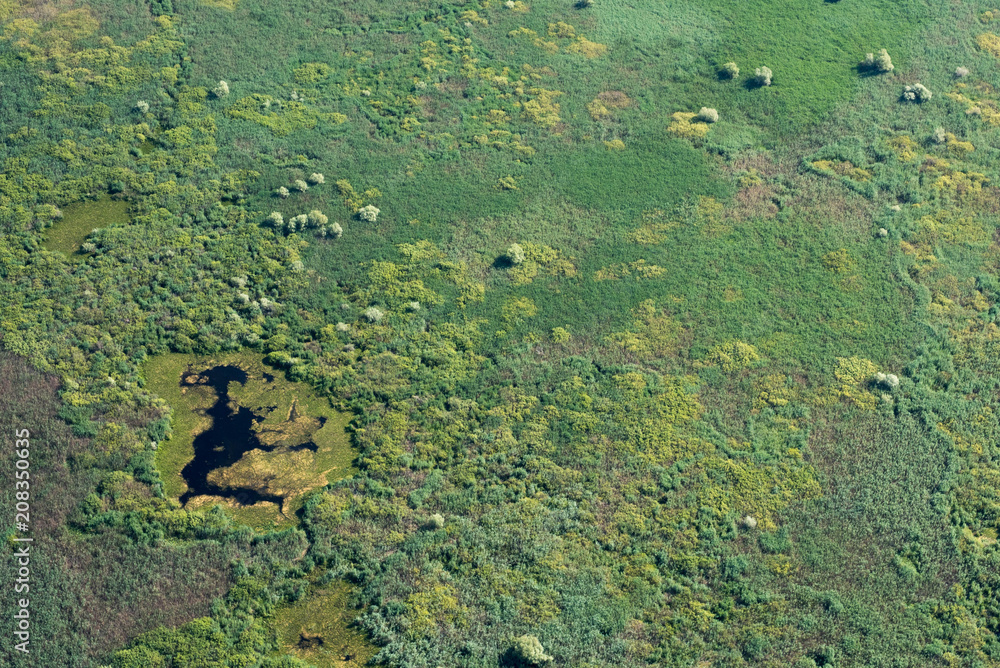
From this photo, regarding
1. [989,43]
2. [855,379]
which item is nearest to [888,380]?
[855,379]

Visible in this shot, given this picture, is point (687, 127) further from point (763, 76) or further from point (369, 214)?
point (369, 214)

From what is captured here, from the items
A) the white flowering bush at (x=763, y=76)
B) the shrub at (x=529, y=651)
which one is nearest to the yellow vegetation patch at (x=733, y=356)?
the shrub at (x=529, y=651)

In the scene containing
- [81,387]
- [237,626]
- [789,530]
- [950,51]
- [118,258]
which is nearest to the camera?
[237,626]

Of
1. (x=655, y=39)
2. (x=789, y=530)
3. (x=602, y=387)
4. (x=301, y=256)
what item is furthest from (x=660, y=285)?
(x=655, y=39)

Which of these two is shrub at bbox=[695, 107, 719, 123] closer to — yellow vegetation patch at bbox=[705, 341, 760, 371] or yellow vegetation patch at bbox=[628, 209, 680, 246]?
yellow vegetation patch at bbox=[628, 209, 680, 246]

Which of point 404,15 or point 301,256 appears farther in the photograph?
point 404,15

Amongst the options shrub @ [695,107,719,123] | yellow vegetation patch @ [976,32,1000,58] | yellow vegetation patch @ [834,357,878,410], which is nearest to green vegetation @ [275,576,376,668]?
yellow vegetation patch @ [834,357,878,410]

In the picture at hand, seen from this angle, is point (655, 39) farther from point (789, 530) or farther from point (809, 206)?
point (789, 530)

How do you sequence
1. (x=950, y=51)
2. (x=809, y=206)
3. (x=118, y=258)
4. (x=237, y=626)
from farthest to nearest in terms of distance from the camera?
(x=950, y=51)
(x=809, y=206)
(x=118, y=258)
(x=237, y=626)
